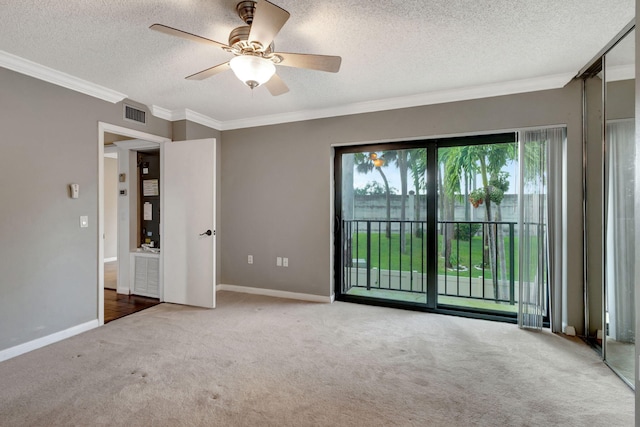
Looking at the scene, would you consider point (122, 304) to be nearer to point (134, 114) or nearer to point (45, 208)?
point (45, 208)

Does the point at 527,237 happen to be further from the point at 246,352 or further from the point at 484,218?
the point at 246,352

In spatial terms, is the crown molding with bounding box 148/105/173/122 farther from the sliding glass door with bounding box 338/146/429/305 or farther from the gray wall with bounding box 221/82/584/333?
the sliding glass door with bounding box 338/146/429/305

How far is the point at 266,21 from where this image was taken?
5.32ft

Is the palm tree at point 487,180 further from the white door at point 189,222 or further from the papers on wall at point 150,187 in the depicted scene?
the papers on wall at point 150,187

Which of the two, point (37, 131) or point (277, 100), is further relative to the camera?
point (277, 100)

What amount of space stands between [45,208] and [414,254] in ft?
13.0

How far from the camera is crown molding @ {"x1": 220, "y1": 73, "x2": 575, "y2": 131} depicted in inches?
119

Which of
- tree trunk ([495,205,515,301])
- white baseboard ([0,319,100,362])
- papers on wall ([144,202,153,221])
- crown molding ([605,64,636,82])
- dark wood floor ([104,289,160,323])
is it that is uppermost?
crown molding ([605,64,636,82])

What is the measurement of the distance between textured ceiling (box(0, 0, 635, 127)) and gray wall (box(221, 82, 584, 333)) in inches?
12.3

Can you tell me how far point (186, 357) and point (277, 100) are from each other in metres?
2.84

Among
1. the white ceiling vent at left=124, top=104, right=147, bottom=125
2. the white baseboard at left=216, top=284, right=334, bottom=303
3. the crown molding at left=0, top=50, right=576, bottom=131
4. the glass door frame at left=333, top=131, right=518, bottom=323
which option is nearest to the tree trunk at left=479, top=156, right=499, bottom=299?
the glass door frame at left=333, top=131, right=518, bottom=323

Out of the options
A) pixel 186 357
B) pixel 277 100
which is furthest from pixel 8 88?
pixel 186 357

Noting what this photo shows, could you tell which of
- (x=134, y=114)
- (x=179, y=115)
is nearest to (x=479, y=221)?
(x=179, y=115)

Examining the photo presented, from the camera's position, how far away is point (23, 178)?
2645 millimetres
